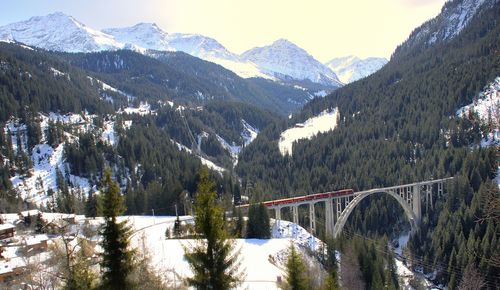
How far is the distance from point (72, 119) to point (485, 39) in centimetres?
17824

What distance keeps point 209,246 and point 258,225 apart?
4712 centimetres

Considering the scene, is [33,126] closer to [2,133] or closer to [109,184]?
[2,133]

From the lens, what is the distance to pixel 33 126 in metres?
148

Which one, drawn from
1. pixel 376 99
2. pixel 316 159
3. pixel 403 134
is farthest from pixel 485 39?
pixel 316 159

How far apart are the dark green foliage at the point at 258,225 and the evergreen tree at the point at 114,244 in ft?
152

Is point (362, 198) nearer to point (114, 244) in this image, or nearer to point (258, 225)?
point (258, 225)

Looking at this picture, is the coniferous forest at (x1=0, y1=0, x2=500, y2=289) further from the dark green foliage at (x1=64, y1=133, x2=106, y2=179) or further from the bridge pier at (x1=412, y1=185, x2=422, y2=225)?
the bridge pier at (x1=412, y1=185, x2=422, y2=225)

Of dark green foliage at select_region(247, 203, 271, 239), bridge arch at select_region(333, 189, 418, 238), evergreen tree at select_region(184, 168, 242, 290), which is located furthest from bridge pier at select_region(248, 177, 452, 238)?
evergreen tree at select_region(184, 168, 242, 290)

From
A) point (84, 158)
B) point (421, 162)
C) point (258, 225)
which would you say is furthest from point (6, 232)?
point (421, 162)

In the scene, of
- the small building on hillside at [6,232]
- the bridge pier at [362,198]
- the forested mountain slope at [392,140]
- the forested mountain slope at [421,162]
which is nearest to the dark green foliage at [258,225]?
the bridge pier at [362,198]

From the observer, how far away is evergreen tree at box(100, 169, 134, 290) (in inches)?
760

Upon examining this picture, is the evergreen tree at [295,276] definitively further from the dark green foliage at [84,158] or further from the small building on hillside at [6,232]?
the dark green foliage at [84,158]

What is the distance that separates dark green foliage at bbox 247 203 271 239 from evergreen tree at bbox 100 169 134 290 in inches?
1824

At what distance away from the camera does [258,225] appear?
2586 inches
